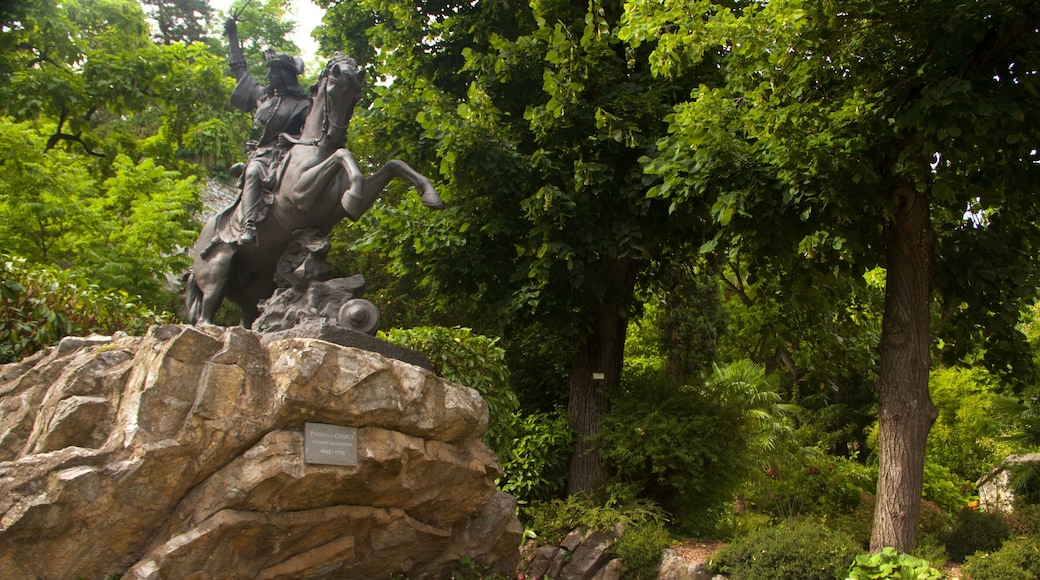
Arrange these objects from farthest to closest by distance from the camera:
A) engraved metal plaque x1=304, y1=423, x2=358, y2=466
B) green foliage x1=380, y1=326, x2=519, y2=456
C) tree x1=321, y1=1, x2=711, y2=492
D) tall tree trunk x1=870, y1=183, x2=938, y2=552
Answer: tree x1=321, y1=1, x2=711, y2=492 < green foliage x1=380, y1=326, x2=519, y2=456 < tall tree trunk x1=870, y1=183, x2=938, y2=552 < engraved metal plaque x1=304, y1=423, x2=358, y2=466

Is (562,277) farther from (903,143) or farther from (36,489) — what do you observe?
(36,489)

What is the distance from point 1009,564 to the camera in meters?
7.96

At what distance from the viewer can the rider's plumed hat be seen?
8.25 meters

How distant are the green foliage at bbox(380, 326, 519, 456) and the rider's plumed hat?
118 inches

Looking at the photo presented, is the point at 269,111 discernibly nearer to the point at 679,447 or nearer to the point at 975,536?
the point at 679,447

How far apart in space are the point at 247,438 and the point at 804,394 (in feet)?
74.8

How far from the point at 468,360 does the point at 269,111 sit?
11.3 feet

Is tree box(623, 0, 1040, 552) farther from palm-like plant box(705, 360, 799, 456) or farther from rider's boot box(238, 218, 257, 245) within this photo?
rider's boot box(238, 218, 257, 245)

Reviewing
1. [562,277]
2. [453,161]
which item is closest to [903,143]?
[562,277]

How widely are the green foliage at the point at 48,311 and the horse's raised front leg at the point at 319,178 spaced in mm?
3351

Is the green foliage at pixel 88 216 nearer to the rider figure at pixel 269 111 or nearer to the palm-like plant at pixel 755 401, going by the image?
the rider figure at pixel 269 111

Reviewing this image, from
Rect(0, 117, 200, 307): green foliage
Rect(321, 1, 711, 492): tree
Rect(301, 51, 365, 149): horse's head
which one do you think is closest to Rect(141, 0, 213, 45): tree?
Rect(0, 117, 200, 307): green foliage

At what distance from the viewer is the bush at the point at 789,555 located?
8312 mm

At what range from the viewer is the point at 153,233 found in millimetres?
15727
